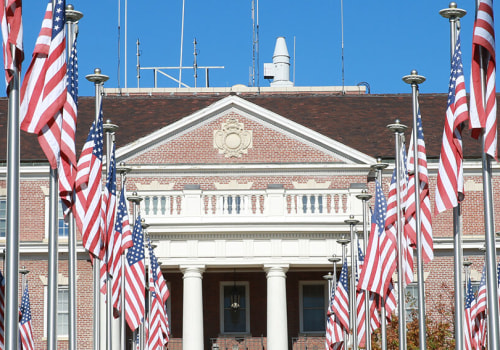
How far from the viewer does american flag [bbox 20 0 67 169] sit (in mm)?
16062

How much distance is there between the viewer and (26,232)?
47.9 meters

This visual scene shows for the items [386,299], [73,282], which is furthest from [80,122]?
[73,282]

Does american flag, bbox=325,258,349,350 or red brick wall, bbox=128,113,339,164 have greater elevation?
red brick wall, bbox=128,113,339,164

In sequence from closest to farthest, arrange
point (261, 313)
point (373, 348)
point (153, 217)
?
point (373, 348)
point (153, 217)
point (261, 313)

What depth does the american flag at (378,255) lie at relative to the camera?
90.8ft

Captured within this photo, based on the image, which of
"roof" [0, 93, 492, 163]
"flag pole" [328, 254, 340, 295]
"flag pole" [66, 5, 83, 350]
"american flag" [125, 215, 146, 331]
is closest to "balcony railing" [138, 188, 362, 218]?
"flag pole" [328, 254, 340, 295]

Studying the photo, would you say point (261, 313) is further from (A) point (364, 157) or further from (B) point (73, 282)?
(B) point (73, 282)

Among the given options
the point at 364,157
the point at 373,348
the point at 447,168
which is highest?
the point at 364,157

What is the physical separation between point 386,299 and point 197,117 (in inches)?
729

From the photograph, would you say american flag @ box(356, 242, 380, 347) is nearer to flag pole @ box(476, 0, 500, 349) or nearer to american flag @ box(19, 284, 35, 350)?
american flag @ box(19, 284, 35, 350)

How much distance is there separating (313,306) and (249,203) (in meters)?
5.45

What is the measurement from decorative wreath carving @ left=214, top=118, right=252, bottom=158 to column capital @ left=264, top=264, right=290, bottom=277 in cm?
522

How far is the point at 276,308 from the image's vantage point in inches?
1736

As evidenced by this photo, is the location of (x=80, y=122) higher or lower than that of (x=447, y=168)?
higher
